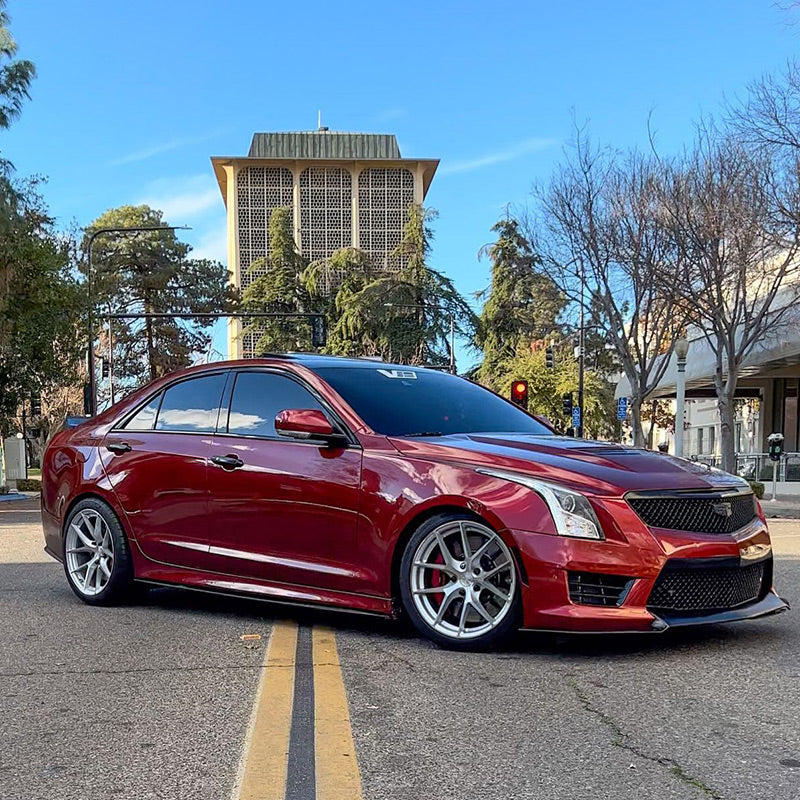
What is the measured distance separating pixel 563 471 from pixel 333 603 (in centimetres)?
151

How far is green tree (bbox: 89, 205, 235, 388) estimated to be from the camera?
55750 millimetres

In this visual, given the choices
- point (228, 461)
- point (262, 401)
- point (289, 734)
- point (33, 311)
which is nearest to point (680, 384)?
point (33, 311)

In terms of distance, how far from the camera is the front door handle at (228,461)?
233 inches

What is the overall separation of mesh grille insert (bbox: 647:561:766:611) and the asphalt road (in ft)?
0.87

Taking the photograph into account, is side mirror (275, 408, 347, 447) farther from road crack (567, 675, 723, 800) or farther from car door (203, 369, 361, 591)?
Answer: road crack (567, 675, 723, 800)

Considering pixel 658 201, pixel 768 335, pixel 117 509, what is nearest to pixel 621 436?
pixel 768 335

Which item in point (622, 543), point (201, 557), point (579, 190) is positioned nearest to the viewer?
point (622, 543)

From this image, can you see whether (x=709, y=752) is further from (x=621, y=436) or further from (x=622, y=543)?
(x=621, y=436)

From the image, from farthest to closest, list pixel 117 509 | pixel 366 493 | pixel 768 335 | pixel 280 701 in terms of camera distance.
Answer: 1. pixel 768 335
2. pixel 117 509
3. pixel 366 493
4. pixel 280 701

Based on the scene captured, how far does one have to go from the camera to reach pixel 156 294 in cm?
5666

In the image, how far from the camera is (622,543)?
185 inches

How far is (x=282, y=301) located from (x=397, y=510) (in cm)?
5403

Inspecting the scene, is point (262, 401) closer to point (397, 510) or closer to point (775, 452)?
point (397, 510)

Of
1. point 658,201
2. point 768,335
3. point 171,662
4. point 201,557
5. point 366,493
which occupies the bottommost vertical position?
point 171,662
